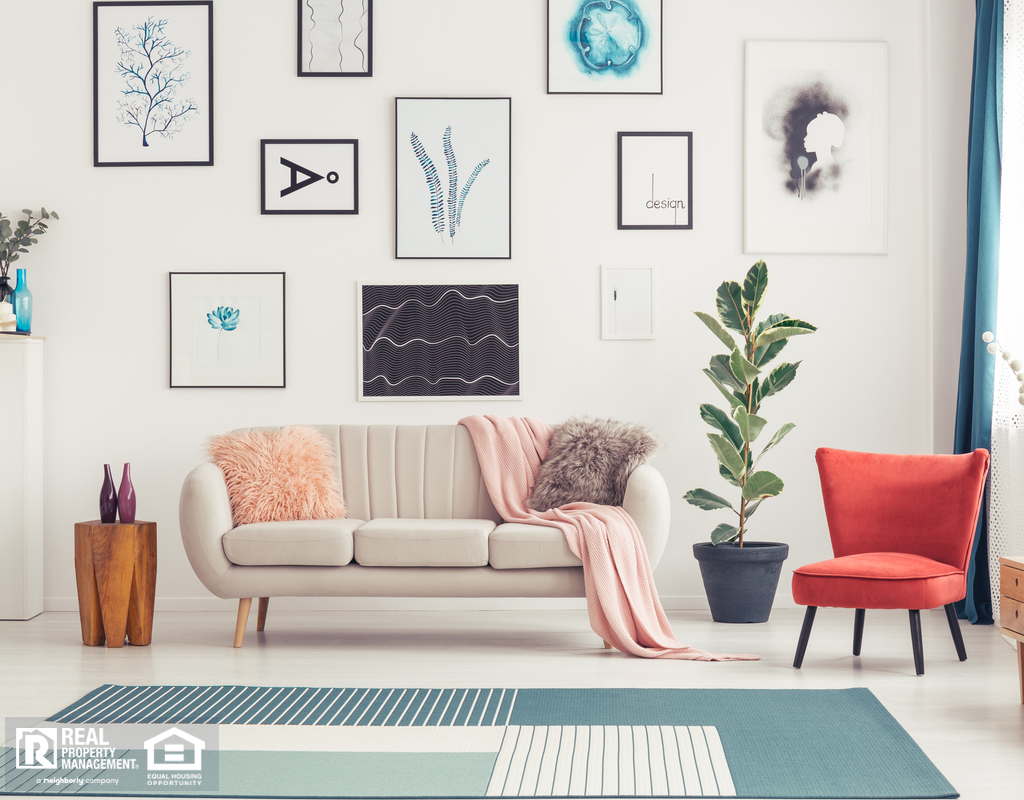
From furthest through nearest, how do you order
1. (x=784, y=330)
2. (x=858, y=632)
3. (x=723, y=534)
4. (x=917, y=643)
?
(x=723, y=534) → (x=784, y=330) → (x=858, y=632) → (x=917, y=643)

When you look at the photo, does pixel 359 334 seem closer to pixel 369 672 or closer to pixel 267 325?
pixel 267 325

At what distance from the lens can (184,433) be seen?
14.5 feet

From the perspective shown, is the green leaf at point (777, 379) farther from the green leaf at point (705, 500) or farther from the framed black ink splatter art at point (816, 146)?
the framed black ink splatter art at point (816, 146)

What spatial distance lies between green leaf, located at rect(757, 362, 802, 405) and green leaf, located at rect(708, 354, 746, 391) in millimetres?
91

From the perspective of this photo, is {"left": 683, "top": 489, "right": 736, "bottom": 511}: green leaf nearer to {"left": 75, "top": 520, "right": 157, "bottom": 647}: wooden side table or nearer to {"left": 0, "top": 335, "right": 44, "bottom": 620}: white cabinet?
{"left": 75, "top": 520, "right": 157, "bottom": 647}: wooden side table

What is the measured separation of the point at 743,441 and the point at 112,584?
8.78ft

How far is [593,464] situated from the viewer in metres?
3.81

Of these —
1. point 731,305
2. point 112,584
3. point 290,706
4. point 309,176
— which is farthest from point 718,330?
point 112,584

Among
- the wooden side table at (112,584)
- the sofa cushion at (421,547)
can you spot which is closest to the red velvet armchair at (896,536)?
the sofa cushion at (421,547)

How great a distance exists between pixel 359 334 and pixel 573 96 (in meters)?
1.53

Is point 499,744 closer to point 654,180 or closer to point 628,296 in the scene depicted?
point 628,296

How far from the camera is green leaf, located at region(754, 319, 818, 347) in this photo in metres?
3.91

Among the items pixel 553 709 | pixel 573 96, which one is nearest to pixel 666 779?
pixel 553 709

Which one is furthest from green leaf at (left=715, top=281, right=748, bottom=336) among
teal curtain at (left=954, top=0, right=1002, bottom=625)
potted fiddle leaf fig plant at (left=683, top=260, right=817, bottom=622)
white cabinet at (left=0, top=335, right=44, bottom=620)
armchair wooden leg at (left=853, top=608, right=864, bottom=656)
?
white cabinet at (left=0, top=335, right=44, bottom=620)
